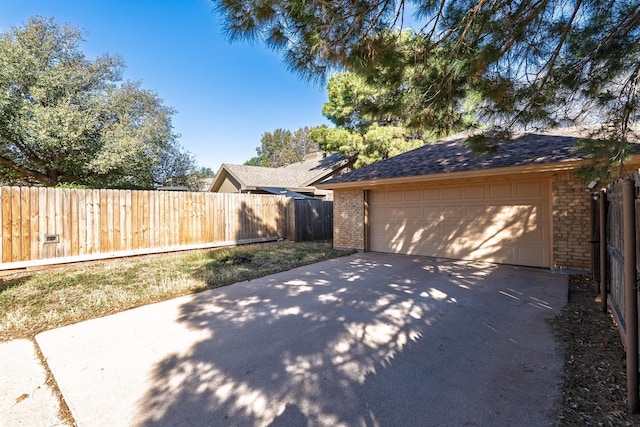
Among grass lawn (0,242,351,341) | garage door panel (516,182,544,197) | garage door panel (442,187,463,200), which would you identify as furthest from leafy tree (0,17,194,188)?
garage door panel (516,182,544,197)

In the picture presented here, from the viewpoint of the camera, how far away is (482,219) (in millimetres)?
7441

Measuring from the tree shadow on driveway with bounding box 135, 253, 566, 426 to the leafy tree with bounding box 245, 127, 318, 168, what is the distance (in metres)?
38.3

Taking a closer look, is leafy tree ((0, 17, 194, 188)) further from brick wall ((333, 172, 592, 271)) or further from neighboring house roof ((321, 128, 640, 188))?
brick wall ((333, 172, 592, 271))

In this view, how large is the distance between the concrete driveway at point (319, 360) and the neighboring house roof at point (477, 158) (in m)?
2.86

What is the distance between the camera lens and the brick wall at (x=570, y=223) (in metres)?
5.92

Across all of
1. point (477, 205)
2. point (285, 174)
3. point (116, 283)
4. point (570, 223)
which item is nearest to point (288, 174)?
point (285, 174)

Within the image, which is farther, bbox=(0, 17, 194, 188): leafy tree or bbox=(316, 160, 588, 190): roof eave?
bbox=(0, 17, 194, 188): leafy tree

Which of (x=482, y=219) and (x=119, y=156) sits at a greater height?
(x=119, y=156)

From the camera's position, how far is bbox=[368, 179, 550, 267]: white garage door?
674 cm

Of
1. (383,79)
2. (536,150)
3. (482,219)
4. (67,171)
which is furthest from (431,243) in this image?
(67,171)

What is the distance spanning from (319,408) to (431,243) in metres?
6.90

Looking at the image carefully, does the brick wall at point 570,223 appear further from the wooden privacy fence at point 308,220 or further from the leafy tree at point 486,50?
the wooden privacy fence at point 308,220

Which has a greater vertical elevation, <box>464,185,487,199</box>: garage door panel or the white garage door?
<box>464,185,487,199</box>: garage door panel

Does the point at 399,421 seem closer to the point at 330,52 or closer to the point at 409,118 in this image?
the point at 330,52
